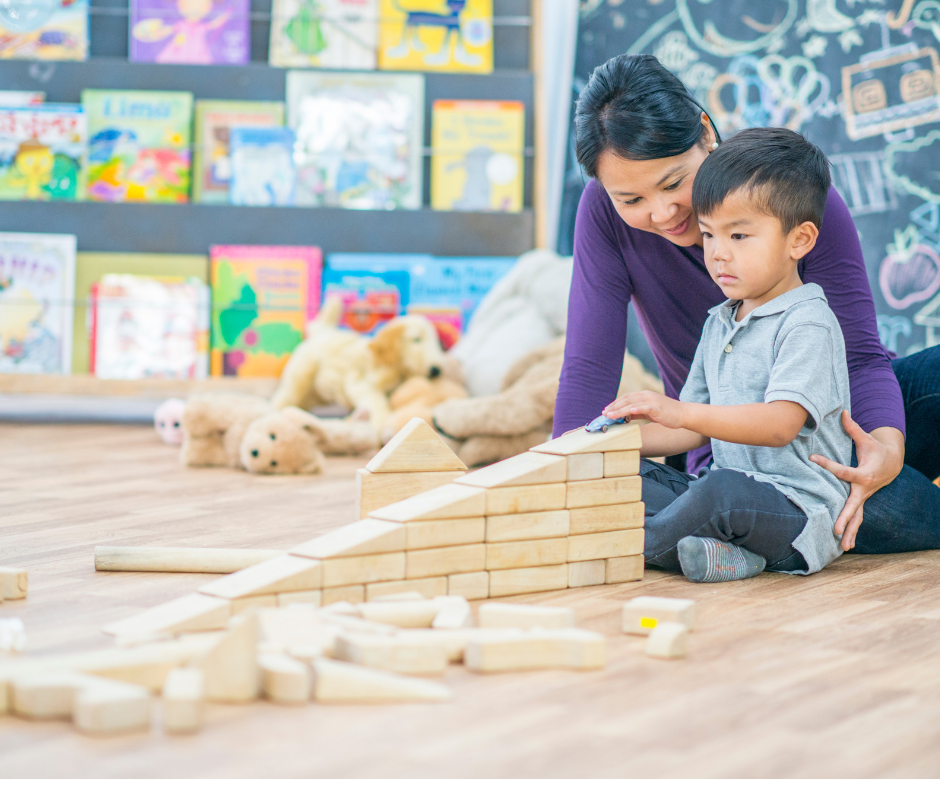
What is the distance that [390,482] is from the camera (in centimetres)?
109

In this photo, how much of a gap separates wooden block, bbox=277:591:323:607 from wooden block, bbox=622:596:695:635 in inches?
10.7

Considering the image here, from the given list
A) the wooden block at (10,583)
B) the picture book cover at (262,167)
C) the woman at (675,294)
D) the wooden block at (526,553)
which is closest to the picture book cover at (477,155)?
the picture book cover at (262,167)

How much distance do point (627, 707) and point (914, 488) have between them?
2.37ft

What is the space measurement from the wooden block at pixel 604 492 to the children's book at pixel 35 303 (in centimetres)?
192

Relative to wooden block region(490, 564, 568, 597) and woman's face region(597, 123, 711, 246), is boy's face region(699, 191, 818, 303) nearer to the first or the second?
woman's face region(597, 123, 711, 246)

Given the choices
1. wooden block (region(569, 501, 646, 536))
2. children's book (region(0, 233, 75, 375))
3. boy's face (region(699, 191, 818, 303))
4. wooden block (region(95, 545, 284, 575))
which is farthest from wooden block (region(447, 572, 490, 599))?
children's book (region(0, 233, 75, 375))

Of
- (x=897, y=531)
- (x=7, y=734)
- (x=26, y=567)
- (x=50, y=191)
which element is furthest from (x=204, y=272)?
(x=7, y=734)

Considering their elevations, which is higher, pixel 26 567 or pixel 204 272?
pixel 204 272

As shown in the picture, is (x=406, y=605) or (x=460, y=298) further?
(x=460, y=298)

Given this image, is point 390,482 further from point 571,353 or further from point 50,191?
point 50,191

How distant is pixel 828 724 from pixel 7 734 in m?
0.54

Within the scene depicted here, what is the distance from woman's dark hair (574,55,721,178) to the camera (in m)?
1.12

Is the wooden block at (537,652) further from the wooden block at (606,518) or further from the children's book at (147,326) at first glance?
the children's book at (147,326)

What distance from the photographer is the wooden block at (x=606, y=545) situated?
1035 mm
